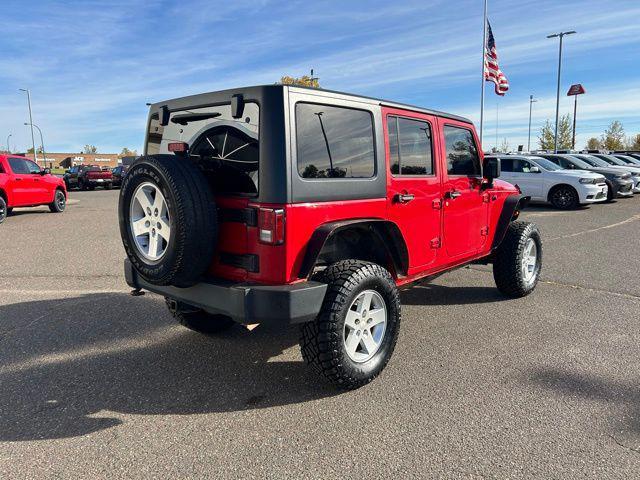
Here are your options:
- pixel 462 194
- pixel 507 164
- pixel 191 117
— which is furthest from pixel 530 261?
pixel 507 164

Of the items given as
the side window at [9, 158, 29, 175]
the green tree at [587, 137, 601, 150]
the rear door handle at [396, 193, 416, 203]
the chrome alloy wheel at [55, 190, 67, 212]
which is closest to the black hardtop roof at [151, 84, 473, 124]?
the rear door handle at [396, 193, 416, 203]

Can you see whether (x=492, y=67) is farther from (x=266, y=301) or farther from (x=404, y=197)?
(x=266, y=301)

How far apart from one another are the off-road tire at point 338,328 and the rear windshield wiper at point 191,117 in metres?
1.38

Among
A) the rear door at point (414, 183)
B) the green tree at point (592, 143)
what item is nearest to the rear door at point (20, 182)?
the rear door at point (414, 183)

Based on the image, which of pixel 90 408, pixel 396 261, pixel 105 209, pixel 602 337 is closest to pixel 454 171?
pixel 396 261

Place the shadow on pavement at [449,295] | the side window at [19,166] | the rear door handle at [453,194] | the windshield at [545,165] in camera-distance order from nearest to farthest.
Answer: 1. the rear door handle at [453,194]
2. the shadow on pavement at [449,295]
3. the side window at [19,166]
4. the windshield at [545,165]

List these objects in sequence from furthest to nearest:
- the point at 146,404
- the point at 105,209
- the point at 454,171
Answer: the point at 105,209 → the point at 454,171 → the point at 146,404

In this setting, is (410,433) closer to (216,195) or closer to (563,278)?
(216,195)

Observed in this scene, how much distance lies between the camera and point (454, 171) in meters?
Result: 4.59

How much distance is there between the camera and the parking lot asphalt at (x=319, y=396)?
8.32 feet

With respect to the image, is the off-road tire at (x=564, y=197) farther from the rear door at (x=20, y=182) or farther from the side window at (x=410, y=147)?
the rear door at (x=20, y=182)

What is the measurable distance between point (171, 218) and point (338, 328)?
1262mm

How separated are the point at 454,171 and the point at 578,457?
107 inches

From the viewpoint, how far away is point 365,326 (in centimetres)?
339
